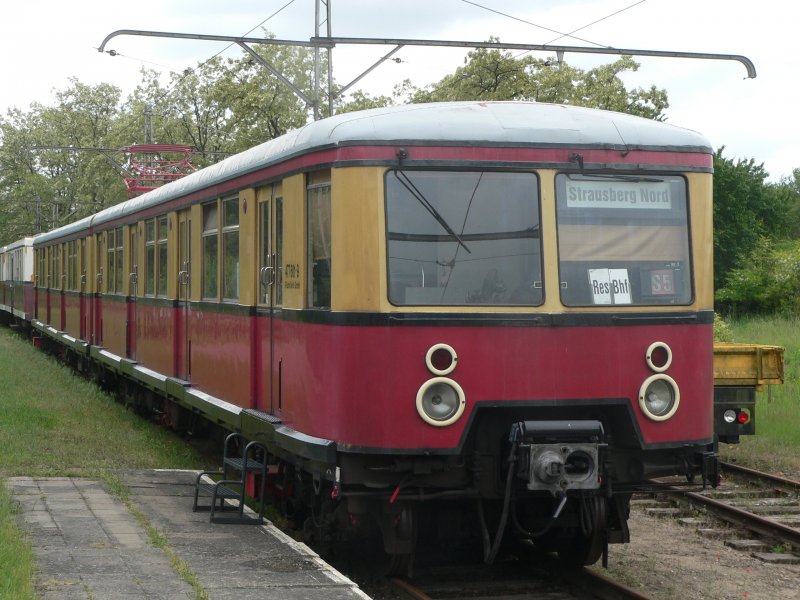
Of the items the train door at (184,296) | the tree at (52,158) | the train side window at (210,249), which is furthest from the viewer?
the tree at (52,158)

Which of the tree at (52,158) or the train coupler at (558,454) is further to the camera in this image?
the tree at (52,158)

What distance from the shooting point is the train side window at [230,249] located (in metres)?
9.81

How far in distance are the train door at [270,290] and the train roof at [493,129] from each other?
615 mm

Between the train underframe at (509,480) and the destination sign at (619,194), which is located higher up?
the destination sign at (619,194)

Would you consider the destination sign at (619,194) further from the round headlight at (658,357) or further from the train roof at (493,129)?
the round headlight at (658,357)

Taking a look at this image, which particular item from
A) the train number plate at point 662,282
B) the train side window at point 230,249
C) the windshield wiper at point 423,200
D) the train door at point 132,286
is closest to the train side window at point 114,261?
the train door at point 132,286

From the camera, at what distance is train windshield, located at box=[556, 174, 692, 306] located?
7387mm

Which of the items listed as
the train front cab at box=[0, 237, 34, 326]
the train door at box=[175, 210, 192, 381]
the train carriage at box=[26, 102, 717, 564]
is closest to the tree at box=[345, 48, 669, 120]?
the train front cab at box=[0, 237, 34, 326]

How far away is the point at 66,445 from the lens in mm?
12836

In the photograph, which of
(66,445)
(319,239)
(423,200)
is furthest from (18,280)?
(423,200)

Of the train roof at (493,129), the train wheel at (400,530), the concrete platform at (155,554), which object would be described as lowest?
the concrete platform at (155,554)

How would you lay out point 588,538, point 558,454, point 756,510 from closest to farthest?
1. point 558,454
2. point 588,538
3. point 756,510

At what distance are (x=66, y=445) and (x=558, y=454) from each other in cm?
727

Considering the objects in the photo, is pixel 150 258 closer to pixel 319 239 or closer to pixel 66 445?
pixel 66 445
